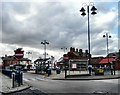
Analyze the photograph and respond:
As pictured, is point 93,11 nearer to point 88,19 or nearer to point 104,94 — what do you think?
point 88,19

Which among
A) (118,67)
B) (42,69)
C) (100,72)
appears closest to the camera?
(100,72)

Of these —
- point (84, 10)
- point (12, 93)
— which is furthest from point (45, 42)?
point (12, 93)

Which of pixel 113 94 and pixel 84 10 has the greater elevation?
pixel 84 10

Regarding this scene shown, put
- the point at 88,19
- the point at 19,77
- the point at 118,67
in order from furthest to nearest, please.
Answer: the point at 118,67, the point at 88,19, the point at 19,77

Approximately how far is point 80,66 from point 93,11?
46387 mm

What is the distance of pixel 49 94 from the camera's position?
16.6m

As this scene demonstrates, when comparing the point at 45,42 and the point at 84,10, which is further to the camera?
the point at 45,42

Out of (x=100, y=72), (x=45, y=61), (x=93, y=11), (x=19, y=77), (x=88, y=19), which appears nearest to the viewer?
(x=19, y=77)

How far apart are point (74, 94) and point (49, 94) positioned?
4.97ft

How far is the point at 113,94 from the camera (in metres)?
15.8

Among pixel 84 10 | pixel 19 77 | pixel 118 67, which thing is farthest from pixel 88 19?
pixel 118 67

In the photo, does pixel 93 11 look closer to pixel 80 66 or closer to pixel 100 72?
→ pixel 100 72

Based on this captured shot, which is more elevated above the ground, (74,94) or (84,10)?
(84,10)

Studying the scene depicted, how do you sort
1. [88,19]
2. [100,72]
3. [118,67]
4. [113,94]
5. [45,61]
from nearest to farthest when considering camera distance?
[113,94] < [88,19] < [100,72] < [45,61] < [118,67]
